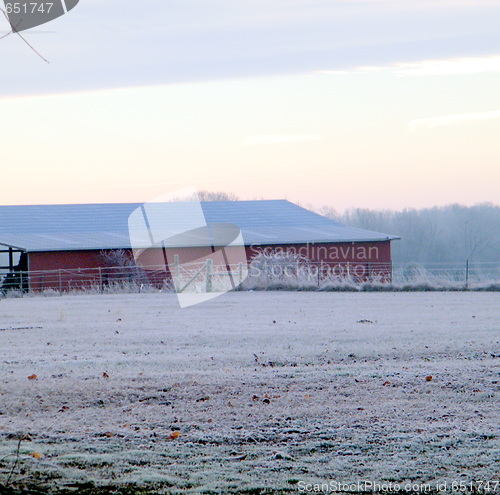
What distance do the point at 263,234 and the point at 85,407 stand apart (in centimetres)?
3030

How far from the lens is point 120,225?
3744 cm

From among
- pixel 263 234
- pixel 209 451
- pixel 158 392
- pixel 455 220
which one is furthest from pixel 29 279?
pixel 455 220

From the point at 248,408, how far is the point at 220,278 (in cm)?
2094

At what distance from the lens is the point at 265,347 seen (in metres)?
9.87

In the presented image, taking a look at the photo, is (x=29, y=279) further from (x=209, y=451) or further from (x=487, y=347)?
(x=209, y=451)

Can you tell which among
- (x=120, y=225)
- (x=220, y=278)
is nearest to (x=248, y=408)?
(x=220, y=278)

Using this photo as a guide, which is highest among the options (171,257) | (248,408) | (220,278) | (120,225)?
(120,225)

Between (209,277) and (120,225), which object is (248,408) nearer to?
(209,277)

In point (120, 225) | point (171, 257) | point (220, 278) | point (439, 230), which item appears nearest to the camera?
point (220, 278)

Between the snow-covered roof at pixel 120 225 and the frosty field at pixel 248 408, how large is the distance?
72.5ft

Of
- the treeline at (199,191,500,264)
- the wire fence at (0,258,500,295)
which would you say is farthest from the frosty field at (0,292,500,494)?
the treeline at (199,191,500,264)

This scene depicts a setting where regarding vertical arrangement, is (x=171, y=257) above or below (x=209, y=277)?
above

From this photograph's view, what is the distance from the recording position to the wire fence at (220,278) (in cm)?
2559

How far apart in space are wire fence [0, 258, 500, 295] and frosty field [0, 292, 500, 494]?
13.5 meters
